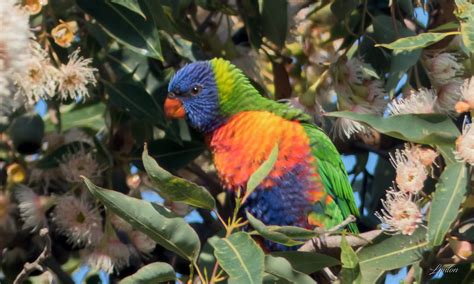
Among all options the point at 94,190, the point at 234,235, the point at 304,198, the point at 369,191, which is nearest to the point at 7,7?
the point at 94,190

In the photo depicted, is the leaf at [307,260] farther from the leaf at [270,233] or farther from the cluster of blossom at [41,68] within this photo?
the cluster of blossom at [41,68]

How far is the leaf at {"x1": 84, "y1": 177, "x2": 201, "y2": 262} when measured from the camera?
172 cm

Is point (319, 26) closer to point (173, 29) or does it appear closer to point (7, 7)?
point (173, 29)

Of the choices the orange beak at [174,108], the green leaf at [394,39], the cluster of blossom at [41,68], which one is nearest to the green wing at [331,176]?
the green leaf at [394,39]

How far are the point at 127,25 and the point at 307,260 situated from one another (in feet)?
2.58

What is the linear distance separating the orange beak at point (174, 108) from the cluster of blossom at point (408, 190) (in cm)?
81

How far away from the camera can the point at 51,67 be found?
2.25 m

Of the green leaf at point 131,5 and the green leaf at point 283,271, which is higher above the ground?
the green leaf at point 131,5

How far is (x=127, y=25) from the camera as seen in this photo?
237 cm

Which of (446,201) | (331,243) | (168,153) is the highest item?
(446,201)

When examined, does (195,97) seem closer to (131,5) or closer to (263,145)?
(263,145)

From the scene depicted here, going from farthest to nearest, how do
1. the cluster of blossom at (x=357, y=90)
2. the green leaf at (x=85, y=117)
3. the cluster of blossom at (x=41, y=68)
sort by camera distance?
1. the green leaf at (x=85, y=117)
2. the cluster of blossom at (x=357, y=90)
3. the cluster of blossom at (x=41, y=68)

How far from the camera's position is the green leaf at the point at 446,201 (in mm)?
1709

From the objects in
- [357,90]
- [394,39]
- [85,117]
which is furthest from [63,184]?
[394,39]
